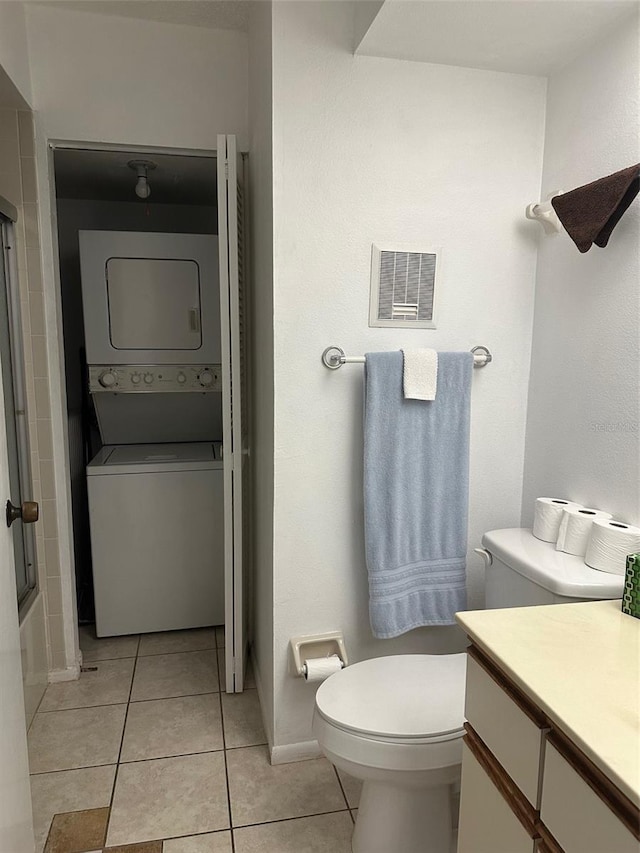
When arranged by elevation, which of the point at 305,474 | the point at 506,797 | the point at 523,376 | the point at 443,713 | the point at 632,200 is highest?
the point at 632,200

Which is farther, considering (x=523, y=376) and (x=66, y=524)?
(x=66, y=524)

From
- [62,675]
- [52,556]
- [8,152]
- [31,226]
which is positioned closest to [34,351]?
[31,226]

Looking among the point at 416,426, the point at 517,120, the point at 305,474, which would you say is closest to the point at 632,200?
the point at 517,120

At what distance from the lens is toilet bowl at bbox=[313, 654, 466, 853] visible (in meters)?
1.38

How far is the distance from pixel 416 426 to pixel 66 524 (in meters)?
1.54

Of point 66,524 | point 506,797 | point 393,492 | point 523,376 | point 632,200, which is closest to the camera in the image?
point 506,797

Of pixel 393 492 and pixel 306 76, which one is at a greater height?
pixel 306 76

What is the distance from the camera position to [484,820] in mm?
1099

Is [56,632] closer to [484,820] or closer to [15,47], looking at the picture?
[484,820]

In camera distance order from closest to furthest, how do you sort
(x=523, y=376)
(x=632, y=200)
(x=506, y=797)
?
(x=506, y=797) < (x=632, y=200) < (x=523, y=376)

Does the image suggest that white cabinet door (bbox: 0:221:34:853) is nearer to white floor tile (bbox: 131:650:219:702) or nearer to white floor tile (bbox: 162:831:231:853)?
white floor tile (bbox: 162:831:231:853)

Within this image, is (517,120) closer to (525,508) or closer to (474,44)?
(474,44)

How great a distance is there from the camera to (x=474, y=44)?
1.61 m

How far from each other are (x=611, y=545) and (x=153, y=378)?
217 cm
